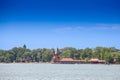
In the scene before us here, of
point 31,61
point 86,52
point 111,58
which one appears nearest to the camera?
point 111,58

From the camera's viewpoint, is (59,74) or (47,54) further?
(47,54)

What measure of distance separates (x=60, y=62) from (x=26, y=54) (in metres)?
22.0

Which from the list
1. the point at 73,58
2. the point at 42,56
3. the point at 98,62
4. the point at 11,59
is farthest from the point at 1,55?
the point at 98,62

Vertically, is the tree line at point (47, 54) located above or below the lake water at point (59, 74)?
above

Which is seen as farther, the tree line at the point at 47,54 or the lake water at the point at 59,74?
the tree line at the point at 47,54

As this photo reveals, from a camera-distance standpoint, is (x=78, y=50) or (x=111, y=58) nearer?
(x=111, y=58)

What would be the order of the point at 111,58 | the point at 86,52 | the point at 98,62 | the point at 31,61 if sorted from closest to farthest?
the point at 111,58 → the point at 98,62 → the point at 86,52 → the point at 31,61

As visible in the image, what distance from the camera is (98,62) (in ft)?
392

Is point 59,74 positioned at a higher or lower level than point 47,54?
lower

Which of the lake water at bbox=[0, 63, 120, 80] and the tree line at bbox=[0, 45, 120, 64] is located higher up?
the tree line at bbox=[0, 45, 120, 64]

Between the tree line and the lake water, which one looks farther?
the tree line

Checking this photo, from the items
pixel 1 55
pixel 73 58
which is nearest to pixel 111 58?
pixel 73 58

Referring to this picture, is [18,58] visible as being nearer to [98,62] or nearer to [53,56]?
[53,56]

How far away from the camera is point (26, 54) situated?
140m
